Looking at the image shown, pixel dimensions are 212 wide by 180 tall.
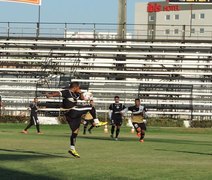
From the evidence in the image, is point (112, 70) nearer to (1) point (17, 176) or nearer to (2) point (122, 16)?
(2) point (122, 16)

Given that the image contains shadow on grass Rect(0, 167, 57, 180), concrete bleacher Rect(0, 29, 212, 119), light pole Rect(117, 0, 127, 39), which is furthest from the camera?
light pole Rect(117, 0, 127, 39)

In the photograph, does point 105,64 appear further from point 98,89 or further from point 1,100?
→ point 1,100

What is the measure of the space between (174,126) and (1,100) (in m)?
13.1

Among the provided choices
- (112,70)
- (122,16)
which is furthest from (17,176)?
(122,16)

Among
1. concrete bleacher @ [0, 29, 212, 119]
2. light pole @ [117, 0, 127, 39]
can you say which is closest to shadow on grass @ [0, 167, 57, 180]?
concrete bleacher @ [0, 29, 212, 119]

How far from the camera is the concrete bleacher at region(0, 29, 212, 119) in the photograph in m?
49.4

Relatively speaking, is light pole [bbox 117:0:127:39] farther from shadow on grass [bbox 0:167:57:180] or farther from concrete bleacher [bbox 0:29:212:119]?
shadow on grass [bbox 0:167:57:180]

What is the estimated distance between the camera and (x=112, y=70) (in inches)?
2079

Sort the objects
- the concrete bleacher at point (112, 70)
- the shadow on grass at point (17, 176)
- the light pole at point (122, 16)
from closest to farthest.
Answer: the shadow on grass at point (17, 176) → the concrete bleacher at point (112, 70) → the light pole at point (122, 16)

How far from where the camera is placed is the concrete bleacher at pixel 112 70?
49375 millimetres

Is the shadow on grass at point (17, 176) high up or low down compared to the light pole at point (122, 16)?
down

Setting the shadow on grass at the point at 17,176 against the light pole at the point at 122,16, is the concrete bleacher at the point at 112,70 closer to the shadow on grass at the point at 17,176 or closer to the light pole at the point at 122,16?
the light pole at the point at 122,16

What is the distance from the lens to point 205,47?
53.5 m

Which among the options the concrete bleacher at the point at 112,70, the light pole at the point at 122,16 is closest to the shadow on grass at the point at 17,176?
the concrete bleacher at the point at 112,70
